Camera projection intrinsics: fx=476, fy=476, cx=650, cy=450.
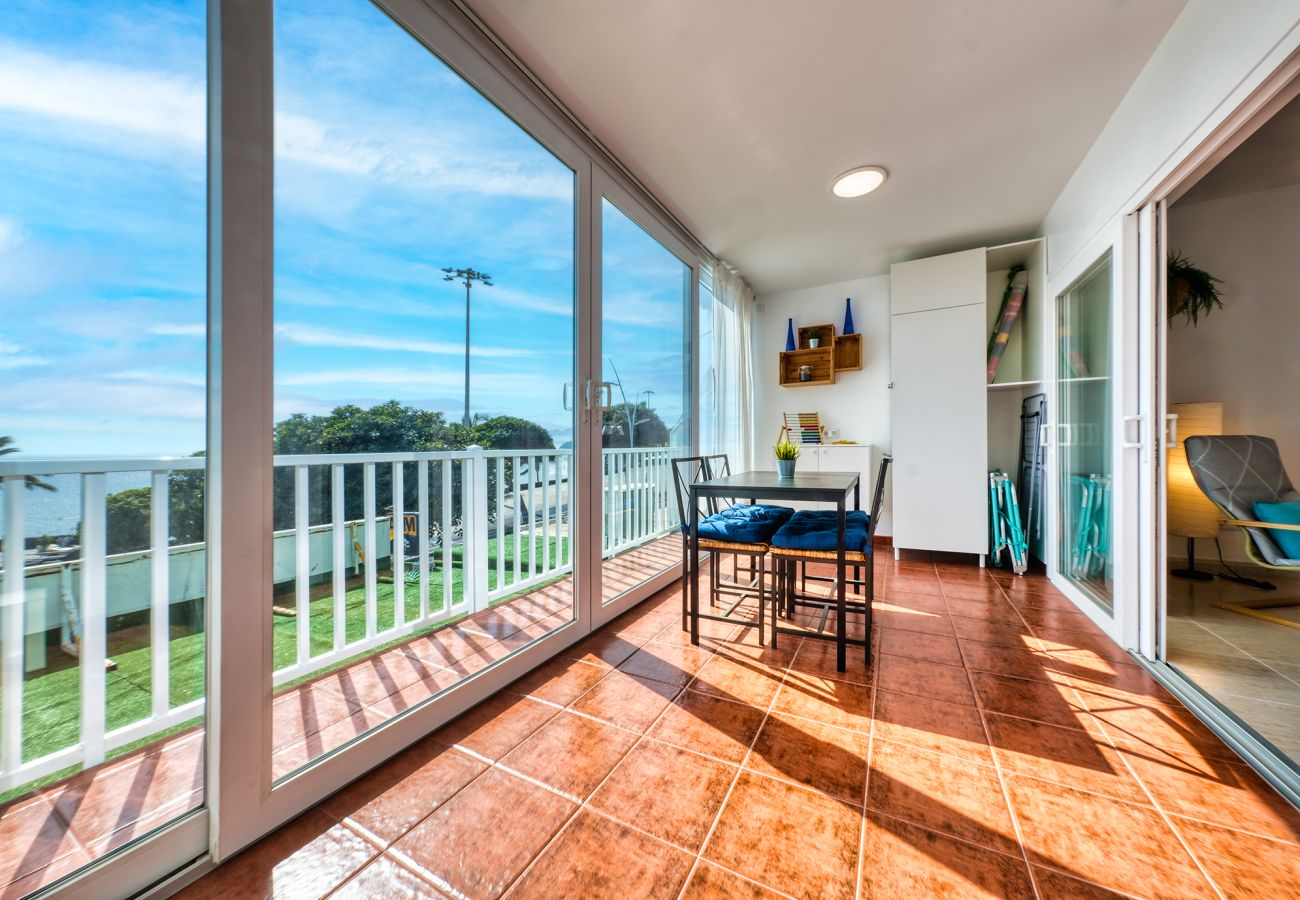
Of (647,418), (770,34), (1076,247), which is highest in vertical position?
(770,34)

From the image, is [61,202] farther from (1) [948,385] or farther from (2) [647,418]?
(1) [948,385]

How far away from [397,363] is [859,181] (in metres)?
2.70

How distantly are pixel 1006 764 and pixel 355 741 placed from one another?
1913 millimetres

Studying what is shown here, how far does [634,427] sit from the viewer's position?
130 inches

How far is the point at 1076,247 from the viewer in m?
2.69

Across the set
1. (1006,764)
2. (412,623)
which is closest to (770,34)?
(1006,764)

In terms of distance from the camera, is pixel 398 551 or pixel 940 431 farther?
pixel 940 431

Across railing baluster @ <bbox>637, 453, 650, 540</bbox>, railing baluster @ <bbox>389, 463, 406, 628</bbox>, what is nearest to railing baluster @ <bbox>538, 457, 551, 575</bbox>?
railing baluster @ <bbox>389, 463, 406, 628</bbox>

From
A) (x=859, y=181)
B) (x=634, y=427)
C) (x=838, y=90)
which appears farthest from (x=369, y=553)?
(x=859, y=181)

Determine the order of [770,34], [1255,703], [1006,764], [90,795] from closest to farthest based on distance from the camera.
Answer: [90,795], [1006,764], [1255,703], [770,34]

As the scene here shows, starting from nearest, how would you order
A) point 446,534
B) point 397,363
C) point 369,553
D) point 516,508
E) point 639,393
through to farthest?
point 397,363 < point 369,553 < point 446,534 < point 516,508 < point 639,393

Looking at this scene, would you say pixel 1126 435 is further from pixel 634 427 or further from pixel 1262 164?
pixel 634 427

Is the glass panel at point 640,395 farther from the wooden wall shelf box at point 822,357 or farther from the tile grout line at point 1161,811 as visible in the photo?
the tile grout line at point 1161,811

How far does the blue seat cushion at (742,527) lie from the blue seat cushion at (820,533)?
50 mm
